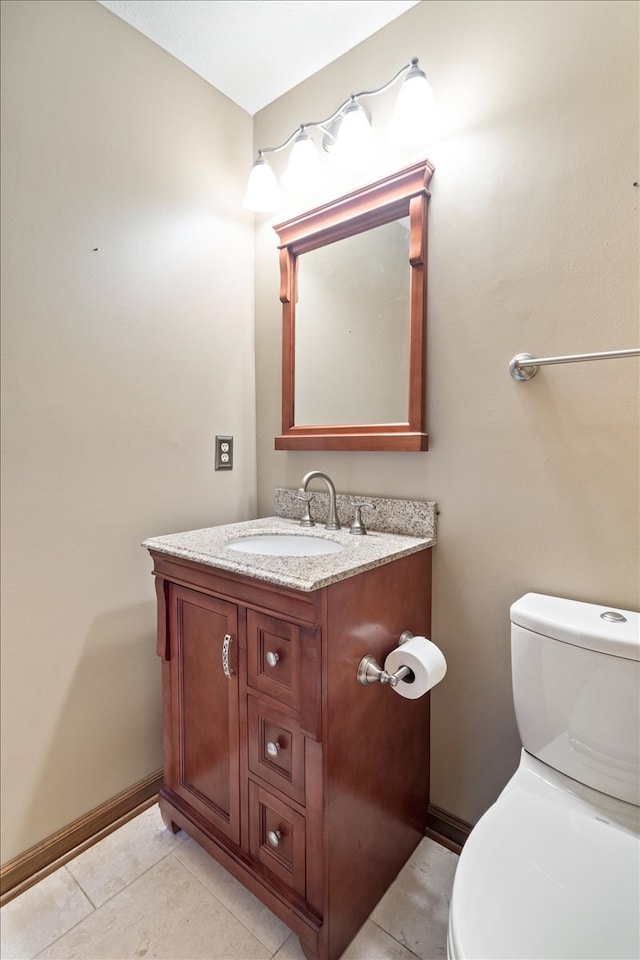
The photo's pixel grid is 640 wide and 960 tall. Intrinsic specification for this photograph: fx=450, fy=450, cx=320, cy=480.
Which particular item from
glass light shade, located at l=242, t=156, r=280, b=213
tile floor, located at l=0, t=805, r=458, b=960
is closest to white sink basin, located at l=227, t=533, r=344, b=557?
tile floor, located at l=0, t=805, r=458, b=960

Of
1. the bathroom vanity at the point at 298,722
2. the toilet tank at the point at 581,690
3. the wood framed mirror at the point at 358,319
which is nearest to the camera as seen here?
the toilet tank at the point at 581,690

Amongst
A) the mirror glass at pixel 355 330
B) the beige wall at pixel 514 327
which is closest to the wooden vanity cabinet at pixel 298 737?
the beige wall at pixel 514 327

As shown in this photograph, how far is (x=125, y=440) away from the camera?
1.39 m

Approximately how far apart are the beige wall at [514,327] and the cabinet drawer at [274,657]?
1.70ft

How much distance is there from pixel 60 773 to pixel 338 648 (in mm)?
948

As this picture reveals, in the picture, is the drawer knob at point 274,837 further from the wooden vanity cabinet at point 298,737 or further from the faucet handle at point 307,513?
the faucet handle at point 307,513

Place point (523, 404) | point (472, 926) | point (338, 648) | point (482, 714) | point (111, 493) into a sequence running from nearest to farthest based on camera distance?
point (472, 926) → point (338, 648) → point (523, 404) → point (482, 714) → point (111, 493)

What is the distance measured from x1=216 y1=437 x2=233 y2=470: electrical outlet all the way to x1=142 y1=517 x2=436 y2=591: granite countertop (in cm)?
26

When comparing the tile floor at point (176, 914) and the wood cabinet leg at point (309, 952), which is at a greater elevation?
the wood cabinet leg at point (309, 952)

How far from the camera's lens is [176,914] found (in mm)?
1114

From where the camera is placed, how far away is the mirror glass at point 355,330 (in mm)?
1338

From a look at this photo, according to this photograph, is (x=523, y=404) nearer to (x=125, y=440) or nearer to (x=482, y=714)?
(x=482, y=714)

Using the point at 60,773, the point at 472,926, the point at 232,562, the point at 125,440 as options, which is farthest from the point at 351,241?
the point at 60,773

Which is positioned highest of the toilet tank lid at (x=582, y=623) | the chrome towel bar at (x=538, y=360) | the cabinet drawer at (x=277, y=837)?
the chrome towel bar at (x=538, y=360)
